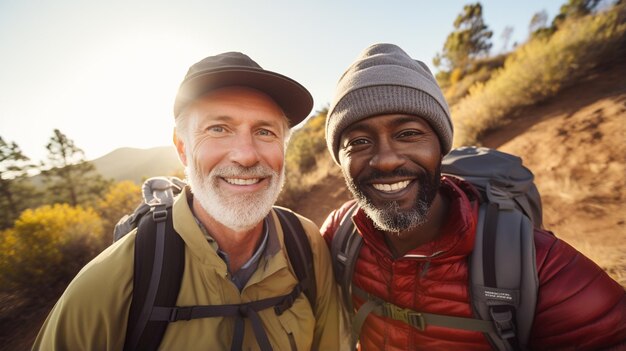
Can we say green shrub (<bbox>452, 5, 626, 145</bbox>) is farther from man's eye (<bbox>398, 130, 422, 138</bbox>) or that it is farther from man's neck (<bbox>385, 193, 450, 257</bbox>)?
man's eye (<bbox>398, 130, 422, 138</bbox>)

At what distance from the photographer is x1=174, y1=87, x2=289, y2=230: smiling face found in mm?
1661

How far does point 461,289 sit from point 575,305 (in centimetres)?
49

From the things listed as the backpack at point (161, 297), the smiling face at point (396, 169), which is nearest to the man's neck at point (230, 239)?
the backpack at point (161, 297)

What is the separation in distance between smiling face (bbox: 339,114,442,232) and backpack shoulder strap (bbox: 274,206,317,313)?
633mm

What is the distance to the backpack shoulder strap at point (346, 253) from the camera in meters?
1.87

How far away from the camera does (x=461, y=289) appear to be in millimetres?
1441

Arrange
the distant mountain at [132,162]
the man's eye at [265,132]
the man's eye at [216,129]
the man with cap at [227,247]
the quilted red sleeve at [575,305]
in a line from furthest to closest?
the distant mountain at [132,162]
the man's eye at [265,132]
the man's eye at [216,129]
the man with cap at [227,247]
the quilted red sleeve at [575,305]

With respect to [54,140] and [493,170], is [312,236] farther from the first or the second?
[54,140]

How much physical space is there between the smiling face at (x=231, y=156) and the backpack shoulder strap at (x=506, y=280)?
1427 mm

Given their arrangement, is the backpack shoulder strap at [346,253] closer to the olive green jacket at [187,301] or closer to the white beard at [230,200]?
the olive green jacket at [187,301]

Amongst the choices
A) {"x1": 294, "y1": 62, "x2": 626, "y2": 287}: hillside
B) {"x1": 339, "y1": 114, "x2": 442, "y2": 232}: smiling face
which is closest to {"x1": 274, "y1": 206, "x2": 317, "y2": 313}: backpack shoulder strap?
{"x1": 339, "y1": 114, "x2": 442, "y2": 232}: smiling face

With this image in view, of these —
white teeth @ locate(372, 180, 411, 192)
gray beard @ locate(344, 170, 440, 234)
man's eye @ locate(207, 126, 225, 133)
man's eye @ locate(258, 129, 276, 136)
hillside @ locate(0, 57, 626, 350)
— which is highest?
man's eye @ locate(207, 126, 225, 133)

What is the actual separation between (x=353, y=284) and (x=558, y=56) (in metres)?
10.1

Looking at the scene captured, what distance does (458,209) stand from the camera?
1523mm
